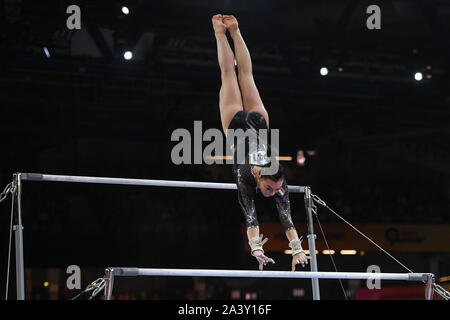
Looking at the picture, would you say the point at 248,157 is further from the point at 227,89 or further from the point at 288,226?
the point at 227,89

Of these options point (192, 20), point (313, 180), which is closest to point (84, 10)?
point (192, 20)

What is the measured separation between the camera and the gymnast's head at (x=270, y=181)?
4594 mm

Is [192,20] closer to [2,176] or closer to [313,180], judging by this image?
[2,176]

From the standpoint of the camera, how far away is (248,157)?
4.97 metres

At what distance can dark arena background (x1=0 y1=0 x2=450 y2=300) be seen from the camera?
34.1ft

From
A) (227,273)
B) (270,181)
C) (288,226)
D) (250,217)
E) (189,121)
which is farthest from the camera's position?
(189,121)

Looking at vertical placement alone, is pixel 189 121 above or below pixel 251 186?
above

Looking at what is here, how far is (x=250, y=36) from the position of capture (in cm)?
1076

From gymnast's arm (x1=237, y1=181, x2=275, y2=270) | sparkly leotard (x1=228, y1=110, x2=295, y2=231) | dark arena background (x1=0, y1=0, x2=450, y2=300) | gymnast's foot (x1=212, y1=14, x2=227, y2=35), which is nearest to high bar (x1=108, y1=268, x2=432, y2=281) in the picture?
gymnast's arm (x1=237, y1=181, x2=275, y2=270)

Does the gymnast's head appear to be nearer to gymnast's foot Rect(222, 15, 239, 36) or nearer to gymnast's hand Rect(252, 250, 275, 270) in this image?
gymnast's hand Rect(252, 250, 275, 270)

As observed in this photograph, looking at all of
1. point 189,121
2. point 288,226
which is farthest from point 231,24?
point 189,121

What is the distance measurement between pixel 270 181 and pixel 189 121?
8631 millimetres

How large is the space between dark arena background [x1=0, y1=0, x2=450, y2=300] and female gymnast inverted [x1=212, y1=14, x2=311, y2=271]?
4710mm

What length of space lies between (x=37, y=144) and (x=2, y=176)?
284 cm
